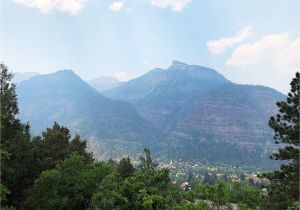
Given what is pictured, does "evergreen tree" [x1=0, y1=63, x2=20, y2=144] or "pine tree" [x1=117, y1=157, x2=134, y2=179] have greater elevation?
"evergreen tree" [x1=0, y1=63, x2=20, y2=144]

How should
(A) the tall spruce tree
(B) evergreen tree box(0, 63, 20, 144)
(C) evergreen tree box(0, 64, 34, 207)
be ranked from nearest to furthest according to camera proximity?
1. (A) the tall spruce tree
2. (C) evergreen tree box(0, 64, 34, 207)
3. (B) evergreen tree box(0, 63, 20, 144)

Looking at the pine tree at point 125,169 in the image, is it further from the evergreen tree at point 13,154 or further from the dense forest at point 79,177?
the evergreen tree at point 13,154

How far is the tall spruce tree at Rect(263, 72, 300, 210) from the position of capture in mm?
27953

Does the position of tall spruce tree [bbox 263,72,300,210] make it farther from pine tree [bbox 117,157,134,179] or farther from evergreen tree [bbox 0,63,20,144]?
pine tree [bbox 117,157,134,179]

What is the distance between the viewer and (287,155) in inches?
1118

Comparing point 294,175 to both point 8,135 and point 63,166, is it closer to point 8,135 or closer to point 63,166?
point 63,166

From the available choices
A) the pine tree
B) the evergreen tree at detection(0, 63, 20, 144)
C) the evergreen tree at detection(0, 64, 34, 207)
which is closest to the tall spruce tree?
the evergreen tree at detection(0, 64, 34, 207)

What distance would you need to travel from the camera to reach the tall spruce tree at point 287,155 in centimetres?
2795

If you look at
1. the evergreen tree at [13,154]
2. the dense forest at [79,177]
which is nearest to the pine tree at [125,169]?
the dense forest at [79,177]

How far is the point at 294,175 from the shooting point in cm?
2809

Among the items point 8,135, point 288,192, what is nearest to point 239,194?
point 8,135

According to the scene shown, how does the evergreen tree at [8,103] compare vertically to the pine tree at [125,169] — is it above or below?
above

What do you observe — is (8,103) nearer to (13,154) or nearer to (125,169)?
(13,154)

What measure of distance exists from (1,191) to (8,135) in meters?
24.2
